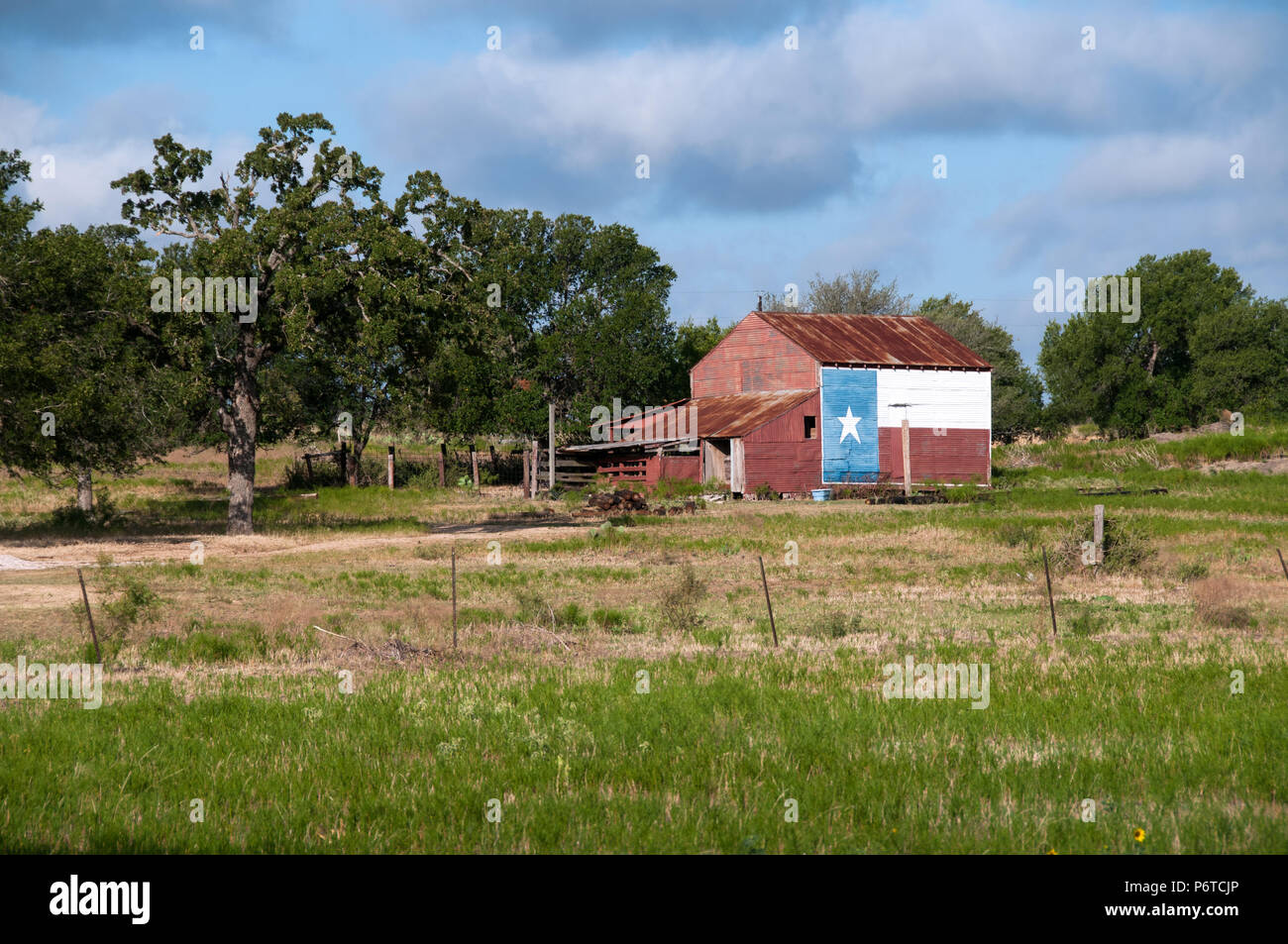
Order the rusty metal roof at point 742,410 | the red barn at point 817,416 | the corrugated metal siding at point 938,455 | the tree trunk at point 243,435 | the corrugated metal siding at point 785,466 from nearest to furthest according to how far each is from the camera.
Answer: the tree trunk at point 243,435
the corrugated metal siding at point 785,466
the rusty metal roof at point 742,410
the red barn at point 817,416
the corrugated metal siding at point 938,455

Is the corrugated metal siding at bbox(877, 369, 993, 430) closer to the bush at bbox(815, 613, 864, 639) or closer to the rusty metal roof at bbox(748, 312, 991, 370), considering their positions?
the rusty metal roof at bbox(748, 312, 991, 370)

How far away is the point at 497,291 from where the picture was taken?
3441cm

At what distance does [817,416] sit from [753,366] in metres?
5.91

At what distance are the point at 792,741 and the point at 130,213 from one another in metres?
30.3

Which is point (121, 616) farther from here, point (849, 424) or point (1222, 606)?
point (849, 424)

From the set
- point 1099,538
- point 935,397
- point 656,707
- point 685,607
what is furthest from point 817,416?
point 656,707

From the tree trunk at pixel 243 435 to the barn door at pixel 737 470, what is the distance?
22.2m

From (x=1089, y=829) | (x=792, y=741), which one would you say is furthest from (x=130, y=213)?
(x=1089, y=829)

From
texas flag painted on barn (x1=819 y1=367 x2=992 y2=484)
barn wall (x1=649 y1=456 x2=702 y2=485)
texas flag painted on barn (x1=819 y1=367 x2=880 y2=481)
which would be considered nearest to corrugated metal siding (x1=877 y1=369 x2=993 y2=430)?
texas flag painted on barn (x1=819 y1=367 x2=992 y2=484)

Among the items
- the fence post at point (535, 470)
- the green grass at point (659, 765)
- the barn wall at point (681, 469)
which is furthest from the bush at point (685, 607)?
the fence post at point (535, 470)

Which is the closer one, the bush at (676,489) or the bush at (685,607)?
the bush at (685,607)

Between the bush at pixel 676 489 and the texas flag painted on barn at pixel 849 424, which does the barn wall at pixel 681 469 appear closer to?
the bush at pixel 676 489

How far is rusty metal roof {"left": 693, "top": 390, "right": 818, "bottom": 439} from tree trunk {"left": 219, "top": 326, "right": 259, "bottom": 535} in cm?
2264

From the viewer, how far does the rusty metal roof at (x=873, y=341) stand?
53.8 metres
